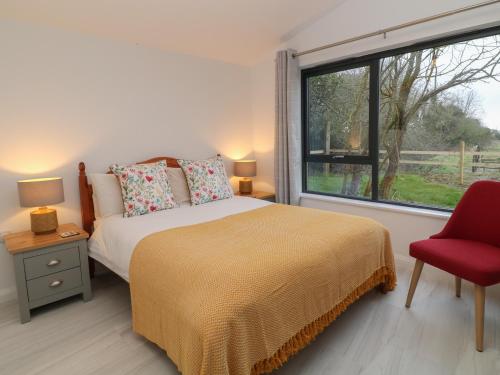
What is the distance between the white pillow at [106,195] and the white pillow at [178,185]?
0.50 meters

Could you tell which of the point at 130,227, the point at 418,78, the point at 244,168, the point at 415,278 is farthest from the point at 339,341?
the point at 418,78

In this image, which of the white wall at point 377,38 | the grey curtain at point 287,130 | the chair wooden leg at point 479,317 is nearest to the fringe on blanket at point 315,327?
the chair wooden leg at point 479,317

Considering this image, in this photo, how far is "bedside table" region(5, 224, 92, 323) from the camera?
2.03 metres

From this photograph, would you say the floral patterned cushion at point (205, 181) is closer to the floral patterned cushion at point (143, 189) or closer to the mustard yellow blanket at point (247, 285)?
the floral patterned cushion at point (143, 189)

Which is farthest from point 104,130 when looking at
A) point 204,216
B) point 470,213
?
point 470,213

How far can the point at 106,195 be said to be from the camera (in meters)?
2.50

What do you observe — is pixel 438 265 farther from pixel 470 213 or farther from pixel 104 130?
pixel 104 130

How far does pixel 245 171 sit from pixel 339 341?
7.46 feet

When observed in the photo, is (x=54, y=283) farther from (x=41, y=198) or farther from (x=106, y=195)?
(x=106, y=195)

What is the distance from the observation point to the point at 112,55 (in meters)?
2.75

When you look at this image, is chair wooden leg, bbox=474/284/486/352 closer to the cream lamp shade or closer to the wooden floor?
the wooden floor

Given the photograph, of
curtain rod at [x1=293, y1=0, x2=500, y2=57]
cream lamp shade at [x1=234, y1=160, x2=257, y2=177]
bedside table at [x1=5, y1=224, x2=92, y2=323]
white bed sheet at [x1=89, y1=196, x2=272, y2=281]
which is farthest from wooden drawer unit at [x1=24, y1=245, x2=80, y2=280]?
curtain rod at [x1=293, y1=0, x2=500, y2=57]

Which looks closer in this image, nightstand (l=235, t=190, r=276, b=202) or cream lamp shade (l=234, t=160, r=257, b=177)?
nightstand (l=235, t=190, r=276, b=202)

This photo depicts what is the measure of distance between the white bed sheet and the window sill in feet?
3.39
